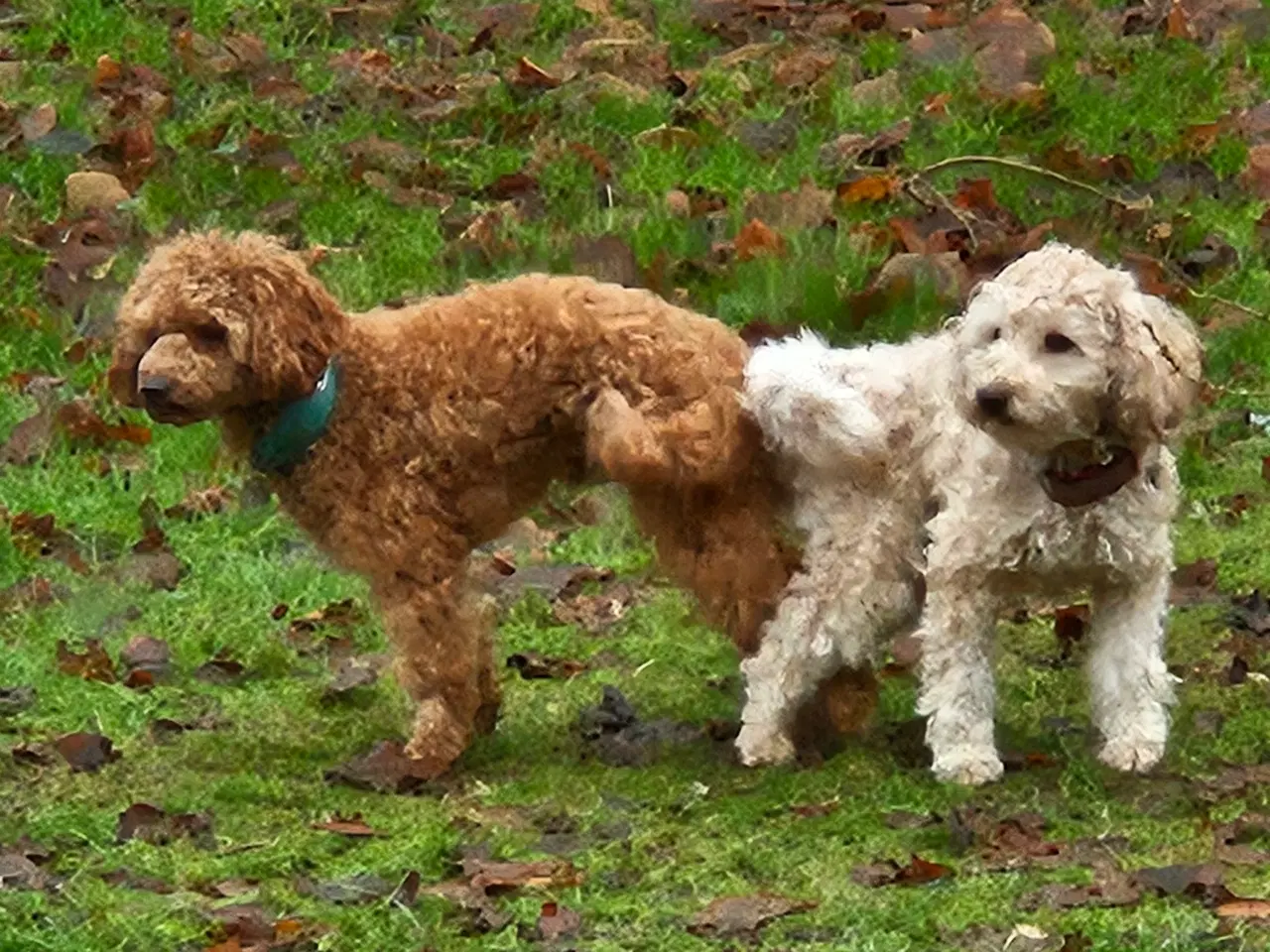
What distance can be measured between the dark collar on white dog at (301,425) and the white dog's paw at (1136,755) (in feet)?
6.53

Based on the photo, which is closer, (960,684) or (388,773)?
(960,684)

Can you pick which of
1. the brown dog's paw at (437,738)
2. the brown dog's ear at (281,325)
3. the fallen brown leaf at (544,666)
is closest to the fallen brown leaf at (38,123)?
the fallen brown leaf at (544,666)

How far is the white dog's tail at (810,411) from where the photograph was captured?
6.94 m

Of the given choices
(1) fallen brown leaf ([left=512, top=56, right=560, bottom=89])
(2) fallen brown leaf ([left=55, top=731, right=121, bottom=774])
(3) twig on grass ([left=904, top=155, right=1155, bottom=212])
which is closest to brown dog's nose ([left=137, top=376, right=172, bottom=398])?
(2) fallen brown leaf ([left=55, top=731, right=121, bottom=774])

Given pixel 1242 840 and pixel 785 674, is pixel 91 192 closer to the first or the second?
pixel 785 674

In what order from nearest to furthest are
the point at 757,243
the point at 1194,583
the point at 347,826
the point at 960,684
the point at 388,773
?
the point at 347,826, the point at 960,684, the point at 388,773, the point at 1194,583, the point at 757,243

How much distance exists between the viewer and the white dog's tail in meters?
6.94

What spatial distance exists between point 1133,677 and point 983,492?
535 mm

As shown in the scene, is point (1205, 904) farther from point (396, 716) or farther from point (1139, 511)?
point (396, 716)

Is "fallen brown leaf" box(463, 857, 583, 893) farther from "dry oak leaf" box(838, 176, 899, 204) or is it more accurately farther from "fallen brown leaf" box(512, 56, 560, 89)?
"fallen brown leaf" box(512, 56, 560, 89)

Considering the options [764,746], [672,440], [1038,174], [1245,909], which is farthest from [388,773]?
[1038,174]

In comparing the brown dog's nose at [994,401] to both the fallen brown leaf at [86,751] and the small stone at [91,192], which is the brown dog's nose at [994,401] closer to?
the fallen brown leaf at [86,751]

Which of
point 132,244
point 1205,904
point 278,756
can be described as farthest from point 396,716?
point 132,244

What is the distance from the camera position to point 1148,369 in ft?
21.1
